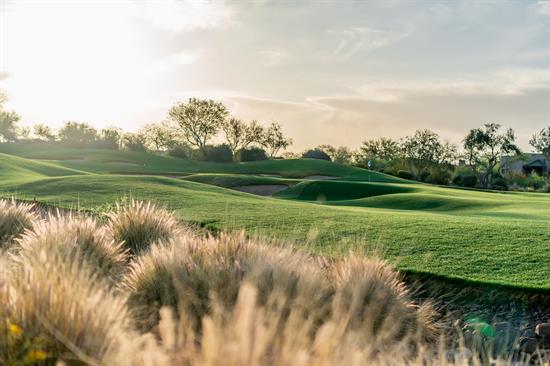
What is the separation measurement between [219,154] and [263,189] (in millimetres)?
34682

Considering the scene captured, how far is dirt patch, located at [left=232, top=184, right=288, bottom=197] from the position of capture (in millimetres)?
35188

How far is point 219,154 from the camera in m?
70.1

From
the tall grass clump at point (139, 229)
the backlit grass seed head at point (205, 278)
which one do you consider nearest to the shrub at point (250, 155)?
the tall grass clump at point (139, 229)

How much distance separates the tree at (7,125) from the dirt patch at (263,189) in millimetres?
55277

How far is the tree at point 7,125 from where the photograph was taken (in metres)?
79.4

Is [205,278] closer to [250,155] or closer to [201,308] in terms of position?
[201,308]

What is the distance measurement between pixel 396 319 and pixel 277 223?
736 cm

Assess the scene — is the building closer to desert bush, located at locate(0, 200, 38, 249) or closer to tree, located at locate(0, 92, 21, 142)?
tree, located at locate(0, 92, 21, 142)

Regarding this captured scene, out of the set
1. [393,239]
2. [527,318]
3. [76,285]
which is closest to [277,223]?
[393,239]

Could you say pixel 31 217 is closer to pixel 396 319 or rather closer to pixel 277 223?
pixel 277 223

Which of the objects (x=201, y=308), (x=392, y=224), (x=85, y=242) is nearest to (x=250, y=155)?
(x=392, y=224)

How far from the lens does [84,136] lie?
79375 millimetres

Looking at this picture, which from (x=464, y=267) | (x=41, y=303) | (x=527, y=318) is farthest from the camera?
(x=464, y=267)

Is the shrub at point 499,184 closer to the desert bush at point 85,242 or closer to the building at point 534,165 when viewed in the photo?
the building at point 534,165
